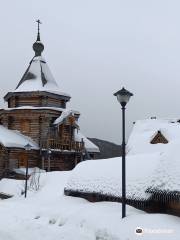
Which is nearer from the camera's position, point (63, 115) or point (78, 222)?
point (78, 222)

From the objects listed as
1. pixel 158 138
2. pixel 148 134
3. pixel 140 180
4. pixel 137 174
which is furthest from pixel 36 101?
pixel 140 180

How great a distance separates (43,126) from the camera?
37938mm

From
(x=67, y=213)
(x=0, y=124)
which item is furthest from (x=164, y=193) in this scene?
(x=0, y=124)

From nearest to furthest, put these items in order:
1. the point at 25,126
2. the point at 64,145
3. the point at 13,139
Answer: the point at 13,139
the point at 64,145
the point at 25,126

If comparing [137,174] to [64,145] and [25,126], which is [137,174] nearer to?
[64,145]

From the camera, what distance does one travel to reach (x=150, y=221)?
11.7 meters

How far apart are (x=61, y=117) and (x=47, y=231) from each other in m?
25.0

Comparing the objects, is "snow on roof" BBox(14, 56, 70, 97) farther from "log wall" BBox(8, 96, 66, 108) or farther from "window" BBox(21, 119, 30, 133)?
"window" BBox(21, 119, 30, 133)

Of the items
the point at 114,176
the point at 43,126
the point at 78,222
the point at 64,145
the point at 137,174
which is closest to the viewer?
the point at 78,222

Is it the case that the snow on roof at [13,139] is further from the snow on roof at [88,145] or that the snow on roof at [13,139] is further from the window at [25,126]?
the snow on roof at [88,145]

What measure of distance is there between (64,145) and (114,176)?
→ 2046 centimetres

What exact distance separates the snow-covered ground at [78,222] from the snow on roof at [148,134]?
18.2 m

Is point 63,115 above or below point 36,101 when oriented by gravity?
below

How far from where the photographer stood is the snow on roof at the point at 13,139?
3397 cm
